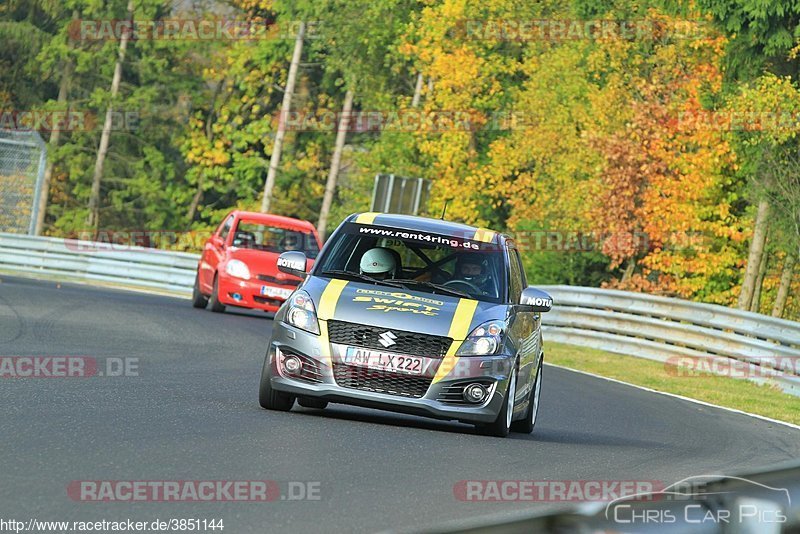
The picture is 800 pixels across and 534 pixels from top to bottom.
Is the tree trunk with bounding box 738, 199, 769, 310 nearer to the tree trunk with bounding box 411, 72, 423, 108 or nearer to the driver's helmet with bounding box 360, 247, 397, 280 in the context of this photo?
the tree trunk with bounding box 411, 72, 423, 108

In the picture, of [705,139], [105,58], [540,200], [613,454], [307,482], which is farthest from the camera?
[105,58]

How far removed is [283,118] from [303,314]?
47853 mm

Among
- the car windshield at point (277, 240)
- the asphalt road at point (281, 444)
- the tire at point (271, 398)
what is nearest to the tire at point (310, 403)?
the asphalt road at point (281, 444)

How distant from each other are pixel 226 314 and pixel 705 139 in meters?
17.2

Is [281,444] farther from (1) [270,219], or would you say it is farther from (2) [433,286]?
(1) [270,219]

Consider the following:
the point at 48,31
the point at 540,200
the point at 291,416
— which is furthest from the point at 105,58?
the point at 291,416

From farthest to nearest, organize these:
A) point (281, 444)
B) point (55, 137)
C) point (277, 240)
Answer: point (55, 137), point (277, 240), point (281, 444)

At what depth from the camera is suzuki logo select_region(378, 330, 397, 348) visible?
10930 millimetres

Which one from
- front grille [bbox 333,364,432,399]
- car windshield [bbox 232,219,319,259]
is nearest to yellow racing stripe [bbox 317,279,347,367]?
front grille [bbox 333,364,432,399]

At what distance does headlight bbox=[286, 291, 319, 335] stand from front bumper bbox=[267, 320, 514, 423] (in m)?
0.04

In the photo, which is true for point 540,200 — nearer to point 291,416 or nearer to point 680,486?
point 291,416

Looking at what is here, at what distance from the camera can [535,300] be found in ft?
39.1

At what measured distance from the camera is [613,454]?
442 inches

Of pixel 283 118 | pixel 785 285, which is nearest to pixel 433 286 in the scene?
pixel 785 285
